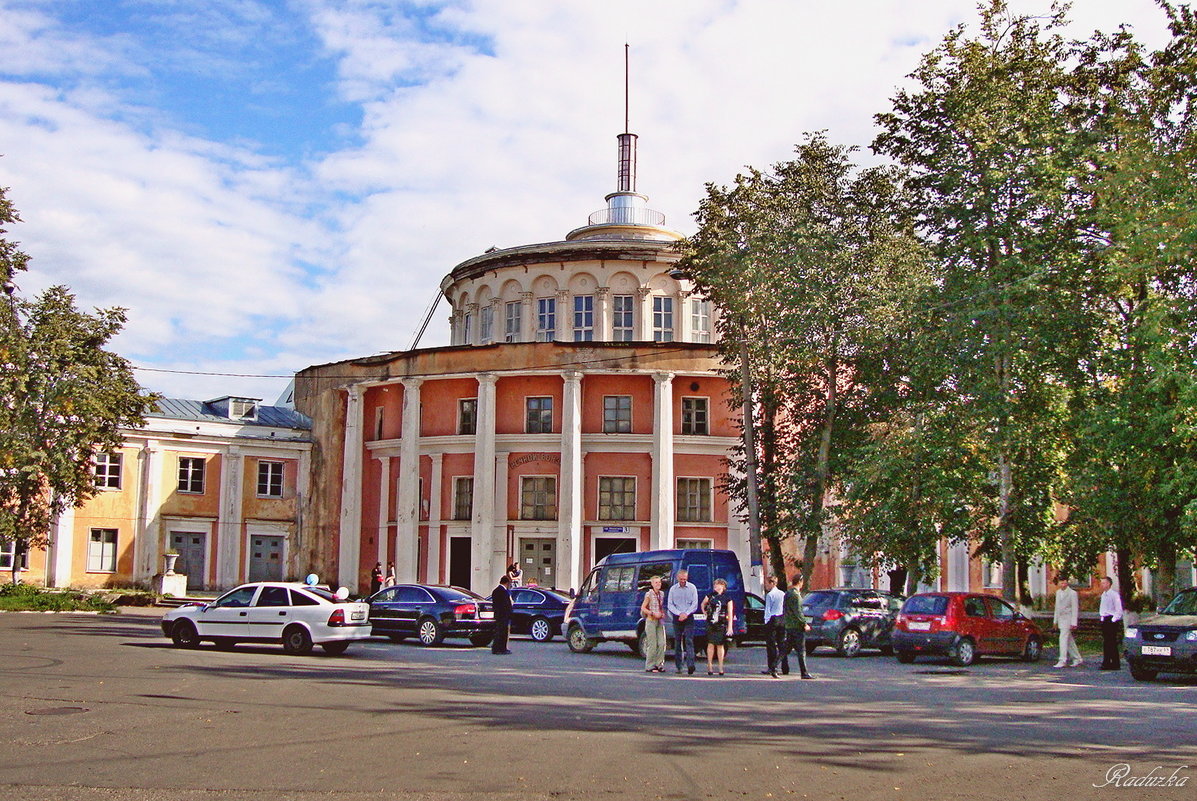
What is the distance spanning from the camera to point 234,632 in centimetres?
2180

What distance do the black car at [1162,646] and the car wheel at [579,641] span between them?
33.7ft

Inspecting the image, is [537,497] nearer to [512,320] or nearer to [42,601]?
[512,320]

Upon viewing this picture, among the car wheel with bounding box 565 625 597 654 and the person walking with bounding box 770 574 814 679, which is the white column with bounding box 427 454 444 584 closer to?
the car wheel with bounding box 565 625 597 654

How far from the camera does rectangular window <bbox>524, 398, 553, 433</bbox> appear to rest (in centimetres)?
4541

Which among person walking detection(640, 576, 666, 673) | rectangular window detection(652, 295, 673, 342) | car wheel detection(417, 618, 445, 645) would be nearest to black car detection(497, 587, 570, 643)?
car wheel detection(417, 618, 445, 645)

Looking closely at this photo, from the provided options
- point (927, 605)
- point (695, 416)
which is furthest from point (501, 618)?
point (695, 416)

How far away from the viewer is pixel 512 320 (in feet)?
171

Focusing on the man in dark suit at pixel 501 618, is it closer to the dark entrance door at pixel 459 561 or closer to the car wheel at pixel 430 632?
the car wheel at pixel 430 632

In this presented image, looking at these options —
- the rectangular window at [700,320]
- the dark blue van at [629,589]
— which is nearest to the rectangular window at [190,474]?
the rectangular window at [700,320]

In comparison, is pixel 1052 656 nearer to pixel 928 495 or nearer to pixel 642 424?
pixel 928 495

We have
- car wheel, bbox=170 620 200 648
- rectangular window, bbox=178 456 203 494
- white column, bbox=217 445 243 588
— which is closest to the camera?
car wheel, bbox=170 620 200 648

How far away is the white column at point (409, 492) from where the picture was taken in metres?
45.1

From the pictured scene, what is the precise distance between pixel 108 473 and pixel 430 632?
27175 millimetres

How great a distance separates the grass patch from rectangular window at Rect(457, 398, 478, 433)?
1499 cm
